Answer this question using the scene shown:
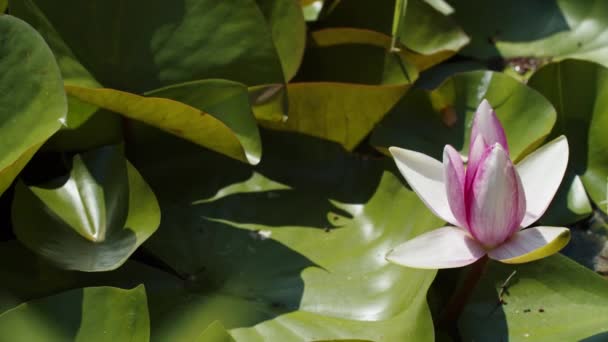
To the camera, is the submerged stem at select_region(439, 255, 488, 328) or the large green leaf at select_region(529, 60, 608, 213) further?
the large green leaf at select_region(529, 60, 608, 213)

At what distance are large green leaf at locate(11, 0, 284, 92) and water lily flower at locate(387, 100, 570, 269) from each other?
28cm

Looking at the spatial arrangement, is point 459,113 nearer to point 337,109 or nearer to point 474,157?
point 337,109

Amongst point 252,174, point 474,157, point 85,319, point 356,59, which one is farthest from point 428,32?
point 85,319

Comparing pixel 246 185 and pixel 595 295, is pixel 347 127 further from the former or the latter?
pixel 595 295

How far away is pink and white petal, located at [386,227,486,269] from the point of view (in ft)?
2.78

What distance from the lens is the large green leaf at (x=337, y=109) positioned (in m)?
1.11

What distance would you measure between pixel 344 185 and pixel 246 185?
0.43ft

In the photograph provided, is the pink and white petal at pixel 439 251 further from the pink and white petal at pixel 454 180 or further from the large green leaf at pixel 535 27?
the large green leaf at pixel 535 27

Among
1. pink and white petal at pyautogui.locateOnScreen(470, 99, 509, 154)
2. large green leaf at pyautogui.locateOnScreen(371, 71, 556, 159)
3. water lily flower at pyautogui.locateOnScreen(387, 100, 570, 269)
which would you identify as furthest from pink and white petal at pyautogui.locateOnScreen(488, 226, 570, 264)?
large green leaf at pyautogui.locateOnScreen(371, 71, 556, 159)

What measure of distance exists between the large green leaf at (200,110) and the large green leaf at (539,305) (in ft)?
1.06

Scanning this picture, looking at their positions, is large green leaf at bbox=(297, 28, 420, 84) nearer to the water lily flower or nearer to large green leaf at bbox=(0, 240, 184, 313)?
the water lily flower

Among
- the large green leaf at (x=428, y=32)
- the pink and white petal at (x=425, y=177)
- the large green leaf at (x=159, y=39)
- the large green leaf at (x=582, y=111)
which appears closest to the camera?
the pink and white petal at (x=425, y=177)

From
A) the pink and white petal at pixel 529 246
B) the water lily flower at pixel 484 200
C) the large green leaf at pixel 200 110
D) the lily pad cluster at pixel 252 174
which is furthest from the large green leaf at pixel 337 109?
the pink and white petal at pixel 529 246

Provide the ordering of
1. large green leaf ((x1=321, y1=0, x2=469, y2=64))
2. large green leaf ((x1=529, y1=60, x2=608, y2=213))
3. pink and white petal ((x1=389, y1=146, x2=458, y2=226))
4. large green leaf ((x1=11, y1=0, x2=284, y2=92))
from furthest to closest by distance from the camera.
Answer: large green leaf ((x1=321, y1=0, x2=469, y2=64)) → large green leaf ((x1=529, y1=60, x2=608, y2=213)) → large green leaf ((x1=11, y1=0, x2=284, y2=92)) → pink and white petal ((x1=389, y1=146, x2=458, y2=226))
